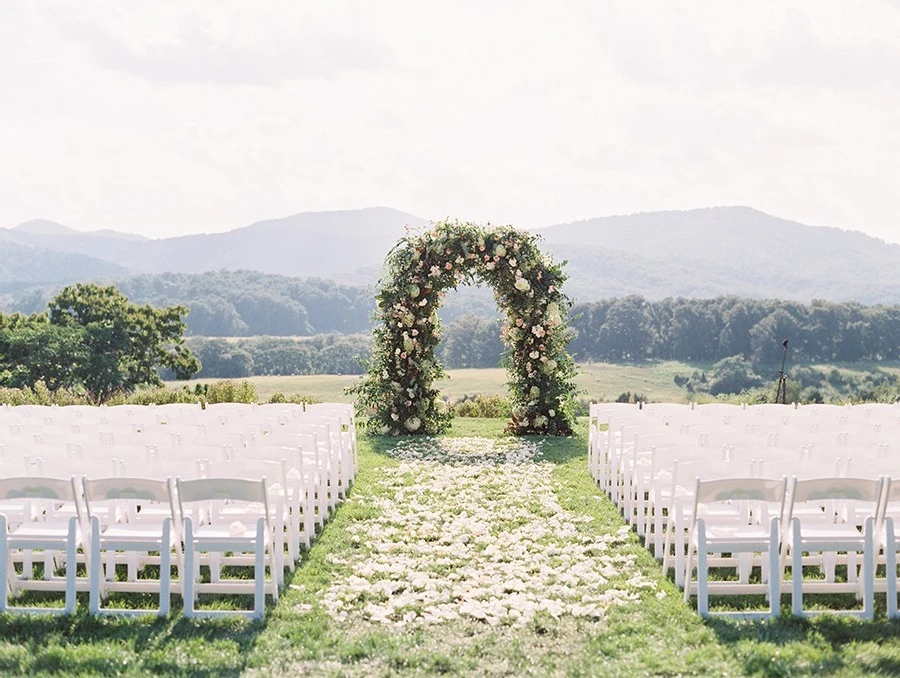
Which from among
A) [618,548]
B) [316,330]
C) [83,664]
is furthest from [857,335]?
[316,330]

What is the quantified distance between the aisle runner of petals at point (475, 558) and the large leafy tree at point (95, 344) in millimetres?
29538

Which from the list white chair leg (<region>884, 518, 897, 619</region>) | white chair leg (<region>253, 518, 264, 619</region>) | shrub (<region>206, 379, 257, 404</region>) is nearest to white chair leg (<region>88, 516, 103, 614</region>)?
white chair leg (<region>253, 518, 264, 619</region>)

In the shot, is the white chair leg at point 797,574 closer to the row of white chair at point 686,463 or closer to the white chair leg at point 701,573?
the row of white chair at point 686,463

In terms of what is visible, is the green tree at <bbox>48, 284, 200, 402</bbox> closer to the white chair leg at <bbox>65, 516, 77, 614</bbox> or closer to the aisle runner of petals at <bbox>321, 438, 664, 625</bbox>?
the aisle runner of petals at <bbox>321, 438, 664, 625</bbox>

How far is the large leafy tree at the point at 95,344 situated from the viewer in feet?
118

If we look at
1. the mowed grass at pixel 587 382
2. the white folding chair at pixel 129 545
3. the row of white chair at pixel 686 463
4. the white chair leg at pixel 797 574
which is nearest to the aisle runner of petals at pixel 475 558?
the row of white chair at pixel 686 463

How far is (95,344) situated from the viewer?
38.9 metres

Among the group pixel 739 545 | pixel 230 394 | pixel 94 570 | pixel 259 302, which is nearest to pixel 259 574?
pixel 94 570

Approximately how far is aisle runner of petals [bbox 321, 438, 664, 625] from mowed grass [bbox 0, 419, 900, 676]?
0.23 metres

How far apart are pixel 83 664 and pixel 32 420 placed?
7.51 metres

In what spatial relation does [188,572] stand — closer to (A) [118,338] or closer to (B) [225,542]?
(B) [225,542]

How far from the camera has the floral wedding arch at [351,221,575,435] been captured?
16016 mm

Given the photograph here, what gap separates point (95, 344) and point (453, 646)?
37244 mm

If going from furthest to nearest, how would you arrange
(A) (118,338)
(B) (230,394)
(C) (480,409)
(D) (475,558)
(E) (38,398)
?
(A) (118,338), (C) (480,409), (B) (230,394), (E) (38,398), (D) (475,558)
